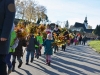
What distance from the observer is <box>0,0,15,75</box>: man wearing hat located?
3.94 meters

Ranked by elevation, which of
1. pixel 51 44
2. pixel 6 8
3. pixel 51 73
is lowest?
pixel 51 73

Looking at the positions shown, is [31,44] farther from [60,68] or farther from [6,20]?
[6,20]

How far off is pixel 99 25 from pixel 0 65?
109307 millimetres

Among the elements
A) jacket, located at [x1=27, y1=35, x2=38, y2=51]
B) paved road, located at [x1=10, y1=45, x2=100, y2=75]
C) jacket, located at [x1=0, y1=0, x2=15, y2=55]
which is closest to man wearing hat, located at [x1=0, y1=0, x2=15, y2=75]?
jacket, located at [x1=0, y1=0, x2=15, y2=55]

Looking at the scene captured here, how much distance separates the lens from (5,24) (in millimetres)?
3939

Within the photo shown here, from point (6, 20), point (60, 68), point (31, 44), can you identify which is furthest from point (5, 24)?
point (31, 44)

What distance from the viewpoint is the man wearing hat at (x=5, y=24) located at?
12.9ft

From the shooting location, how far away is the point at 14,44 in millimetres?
8281

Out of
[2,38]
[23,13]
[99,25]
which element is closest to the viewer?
[2,38]

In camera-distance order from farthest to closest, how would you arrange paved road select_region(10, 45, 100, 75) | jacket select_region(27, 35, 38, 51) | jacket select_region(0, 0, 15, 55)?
jacket select_region(27, 35, 38, 51)
paved road select_region(10, 45, 100, 75)
jacket select_region(0, 0, 15, 55)

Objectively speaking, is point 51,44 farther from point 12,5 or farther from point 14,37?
point 12,5

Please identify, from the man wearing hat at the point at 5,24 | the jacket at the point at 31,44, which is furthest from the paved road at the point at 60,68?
the man wearing hat at the point at 5,24

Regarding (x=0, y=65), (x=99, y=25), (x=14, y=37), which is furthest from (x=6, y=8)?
(x=99, y=25)

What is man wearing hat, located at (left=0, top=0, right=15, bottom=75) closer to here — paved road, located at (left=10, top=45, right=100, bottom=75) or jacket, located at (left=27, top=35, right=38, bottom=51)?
paved road, located at (left=10, top=45, right=100, bottom=75)
